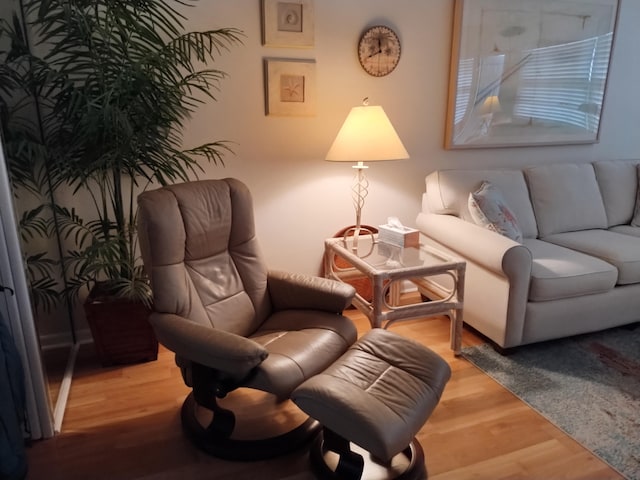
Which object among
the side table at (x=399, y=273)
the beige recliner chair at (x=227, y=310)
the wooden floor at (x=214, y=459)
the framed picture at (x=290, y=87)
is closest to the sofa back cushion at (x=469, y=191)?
the side table at (x=399, y=273)

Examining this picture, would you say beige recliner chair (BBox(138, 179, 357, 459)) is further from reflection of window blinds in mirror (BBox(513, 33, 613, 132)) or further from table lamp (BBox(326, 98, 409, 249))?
reflection of window blinds in mirror (BBox(513, 33, 613, 132))

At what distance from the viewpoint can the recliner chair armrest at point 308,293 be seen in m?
2.01

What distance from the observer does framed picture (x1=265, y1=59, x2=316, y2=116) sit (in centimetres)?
261

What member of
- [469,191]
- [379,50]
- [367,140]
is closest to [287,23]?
[379,50]

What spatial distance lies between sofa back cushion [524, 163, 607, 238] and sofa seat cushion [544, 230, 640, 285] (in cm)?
8

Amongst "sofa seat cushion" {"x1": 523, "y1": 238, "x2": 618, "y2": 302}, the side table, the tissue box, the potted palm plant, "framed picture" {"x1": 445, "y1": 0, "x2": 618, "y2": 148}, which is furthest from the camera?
"framed picture" {"x1": 445, "y1": 0, "x2": 618, "y2": 148}

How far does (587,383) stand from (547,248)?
0.84 metres

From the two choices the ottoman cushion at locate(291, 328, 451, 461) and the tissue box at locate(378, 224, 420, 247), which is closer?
the ottoman cushion at locate(291, 328, 451, 461)

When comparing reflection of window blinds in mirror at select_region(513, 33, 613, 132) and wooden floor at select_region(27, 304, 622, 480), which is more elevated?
reflection of window blinds in mirror at select_region(513, 33, 613, 132)

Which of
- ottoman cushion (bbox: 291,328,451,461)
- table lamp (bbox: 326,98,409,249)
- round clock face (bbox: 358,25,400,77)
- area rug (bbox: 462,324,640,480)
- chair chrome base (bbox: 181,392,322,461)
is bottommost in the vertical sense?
area rug (bbox: 462,324,640,480)

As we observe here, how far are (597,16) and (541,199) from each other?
1394mm

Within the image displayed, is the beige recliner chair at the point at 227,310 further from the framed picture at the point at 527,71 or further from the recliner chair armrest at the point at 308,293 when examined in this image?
the framed picture at the point at 527,71

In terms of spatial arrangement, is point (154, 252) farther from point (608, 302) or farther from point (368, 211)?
point (608, 302)

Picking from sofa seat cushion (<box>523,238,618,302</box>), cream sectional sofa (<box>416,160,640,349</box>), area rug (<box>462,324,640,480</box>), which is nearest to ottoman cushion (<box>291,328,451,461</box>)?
area rug (<box>462,324,640,480</box>)
